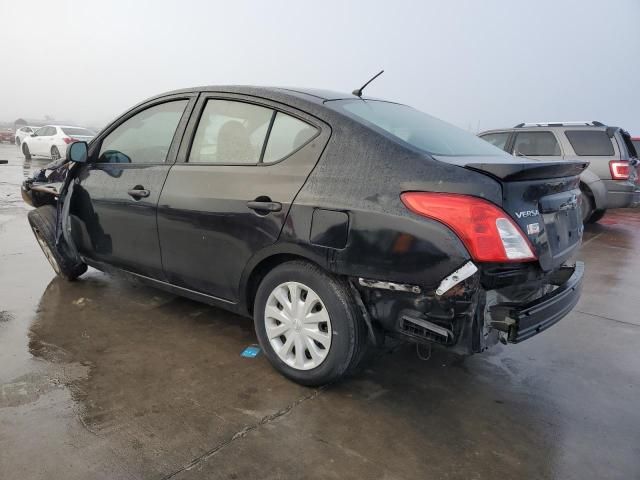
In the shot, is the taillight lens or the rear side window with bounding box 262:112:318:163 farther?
the rear side window with bounding box 262:112:318:163

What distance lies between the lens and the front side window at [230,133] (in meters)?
2.99

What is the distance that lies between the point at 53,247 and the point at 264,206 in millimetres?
2504

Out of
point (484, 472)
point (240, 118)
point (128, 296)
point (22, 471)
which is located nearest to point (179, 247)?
point (240, 118)

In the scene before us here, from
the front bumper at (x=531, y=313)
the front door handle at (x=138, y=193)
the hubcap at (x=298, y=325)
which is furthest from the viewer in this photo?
the front door handle at (x=138, y=193)

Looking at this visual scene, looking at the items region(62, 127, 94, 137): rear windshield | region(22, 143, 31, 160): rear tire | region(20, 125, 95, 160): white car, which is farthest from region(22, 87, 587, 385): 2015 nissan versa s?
region(22, 143, 31, 160): rear tire

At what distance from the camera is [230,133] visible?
3135mm

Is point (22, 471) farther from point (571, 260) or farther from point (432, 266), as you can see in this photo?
point (571, 260)

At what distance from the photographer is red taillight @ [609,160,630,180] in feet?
25.5

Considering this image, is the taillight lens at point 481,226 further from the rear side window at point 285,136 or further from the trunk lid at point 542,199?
the rear side window at point 285,136

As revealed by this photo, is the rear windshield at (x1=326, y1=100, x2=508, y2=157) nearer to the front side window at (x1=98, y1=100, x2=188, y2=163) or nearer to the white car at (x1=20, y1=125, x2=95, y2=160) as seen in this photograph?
the front side window at (x1=98, y1=100, x2=188, y2=163)

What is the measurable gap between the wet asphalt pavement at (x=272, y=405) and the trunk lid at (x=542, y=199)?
0.85 meters

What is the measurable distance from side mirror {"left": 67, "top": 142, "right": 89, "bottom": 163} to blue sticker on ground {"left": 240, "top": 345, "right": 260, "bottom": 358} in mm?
2019

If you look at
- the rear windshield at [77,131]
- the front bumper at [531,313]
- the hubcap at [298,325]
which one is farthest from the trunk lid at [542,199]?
the rear windshield at [77,131]

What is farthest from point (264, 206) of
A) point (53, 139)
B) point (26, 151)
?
point (26, 151)
